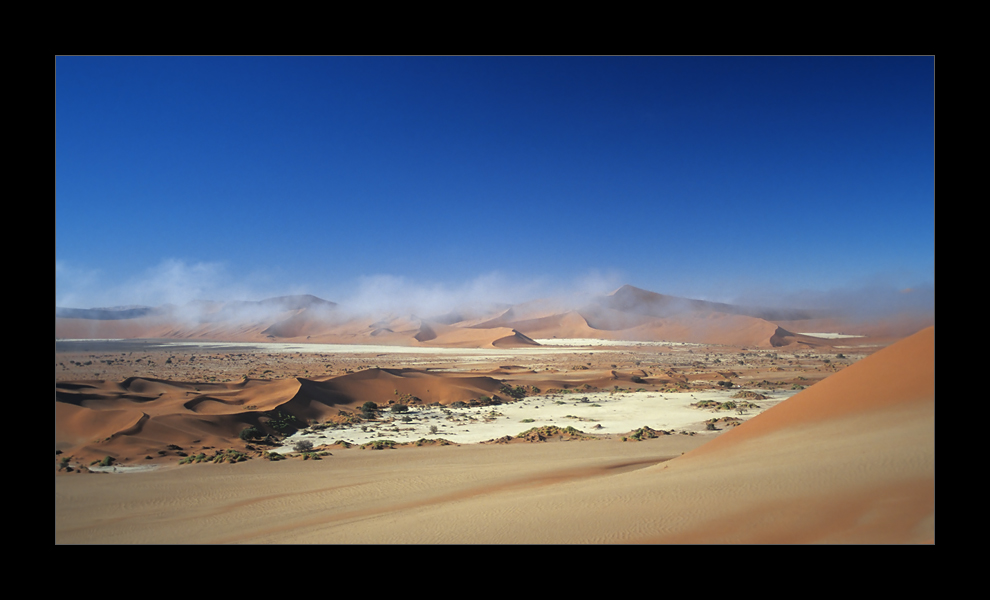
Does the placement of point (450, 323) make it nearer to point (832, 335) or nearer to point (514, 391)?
point (832, 335)

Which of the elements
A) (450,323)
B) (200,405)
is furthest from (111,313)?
(200,405)

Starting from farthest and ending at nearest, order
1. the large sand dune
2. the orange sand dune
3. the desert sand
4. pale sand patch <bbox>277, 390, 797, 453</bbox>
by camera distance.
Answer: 1. the large sand dune
2. pale sand patch <bbox>277, 390, 797, 453</bbox>
3. the orange sand dune
4. the desert sand

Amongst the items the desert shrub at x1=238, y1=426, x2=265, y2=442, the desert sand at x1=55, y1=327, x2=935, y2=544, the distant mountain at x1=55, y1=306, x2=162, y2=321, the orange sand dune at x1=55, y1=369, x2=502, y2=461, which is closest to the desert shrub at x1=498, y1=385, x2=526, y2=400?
the orange sand dune at x1=55, y1=369, x2=502, y2=461

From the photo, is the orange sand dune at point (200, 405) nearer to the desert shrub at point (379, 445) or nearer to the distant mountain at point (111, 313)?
the desert shrub at point (379, 445)

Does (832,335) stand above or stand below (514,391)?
above

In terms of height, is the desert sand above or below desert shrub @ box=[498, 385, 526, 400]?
above

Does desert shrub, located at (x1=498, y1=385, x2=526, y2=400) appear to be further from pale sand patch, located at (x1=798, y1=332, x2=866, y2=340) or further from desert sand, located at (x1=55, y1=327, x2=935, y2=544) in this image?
pale sand patch, located at (x1=798, y1=332, x2=866, y2=340)

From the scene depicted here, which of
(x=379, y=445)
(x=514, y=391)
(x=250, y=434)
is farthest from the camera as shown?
(x=514, y=391)

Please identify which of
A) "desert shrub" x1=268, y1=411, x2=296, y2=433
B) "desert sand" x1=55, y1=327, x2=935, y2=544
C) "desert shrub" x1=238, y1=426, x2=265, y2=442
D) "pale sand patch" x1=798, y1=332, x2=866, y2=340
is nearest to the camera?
"desert sand" x1=55, y1=327, x2=935, y2=544

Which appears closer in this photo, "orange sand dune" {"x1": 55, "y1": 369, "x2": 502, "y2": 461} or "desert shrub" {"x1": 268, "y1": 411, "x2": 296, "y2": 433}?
"orange sand dune" {"x1": 55, "y1": 369, "x2": 502, "y2": 461}

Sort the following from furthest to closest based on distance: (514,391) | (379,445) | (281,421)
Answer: (514,391), (281,421), (379,445)

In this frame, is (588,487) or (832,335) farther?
(832,335)
